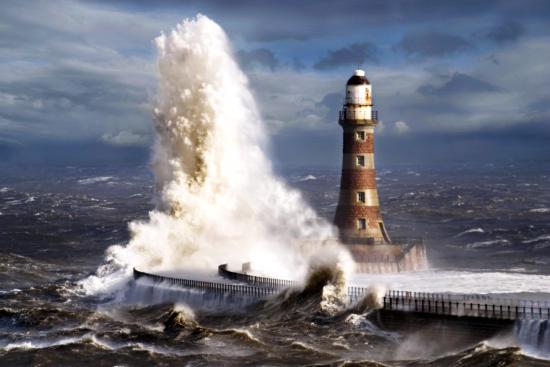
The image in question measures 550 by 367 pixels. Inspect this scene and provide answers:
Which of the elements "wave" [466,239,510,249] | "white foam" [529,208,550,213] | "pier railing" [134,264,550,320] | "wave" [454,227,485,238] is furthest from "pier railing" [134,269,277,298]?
"white foam" [529,208,550,213]

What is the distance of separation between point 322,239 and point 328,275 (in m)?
13.6

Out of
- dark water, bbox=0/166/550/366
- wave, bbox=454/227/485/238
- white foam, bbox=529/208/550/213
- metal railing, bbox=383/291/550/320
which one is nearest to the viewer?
dark water, bbox=0/166/550/366

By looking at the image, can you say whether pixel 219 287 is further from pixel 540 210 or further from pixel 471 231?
pixel 540 210

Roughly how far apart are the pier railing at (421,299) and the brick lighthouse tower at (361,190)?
8295 millimetres

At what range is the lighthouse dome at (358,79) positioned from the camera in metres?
54.2

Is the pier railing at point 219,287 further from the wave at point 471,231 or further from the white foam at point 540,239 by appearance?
the wave at point 471,231

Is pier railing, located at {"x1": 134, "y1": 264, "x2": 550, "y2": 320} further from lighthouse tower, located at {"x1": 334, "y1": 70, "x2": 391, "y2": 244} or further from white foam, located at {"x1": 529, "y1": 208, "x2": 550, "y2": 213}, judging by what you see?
→ white foam, located at {"x1": 529, "y1": 208, "x2": 550, "y2": 213}

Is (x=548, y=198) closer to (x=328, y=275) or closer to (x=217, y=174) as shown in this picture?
(x=217, y=174)

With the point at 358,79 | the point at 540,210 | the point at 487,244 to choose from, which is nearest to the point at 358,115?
the point at 358,79

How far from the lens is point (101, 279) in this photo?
181 ft

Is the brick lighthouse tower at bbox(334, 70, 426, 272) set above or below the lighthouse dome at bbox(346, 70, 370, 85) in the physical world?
below

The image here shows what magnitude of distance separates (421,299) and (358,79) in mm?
20009

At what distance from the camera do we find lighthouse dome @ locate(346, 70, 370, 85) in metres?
54.2

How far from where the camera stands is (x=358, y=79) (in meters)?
54.3
